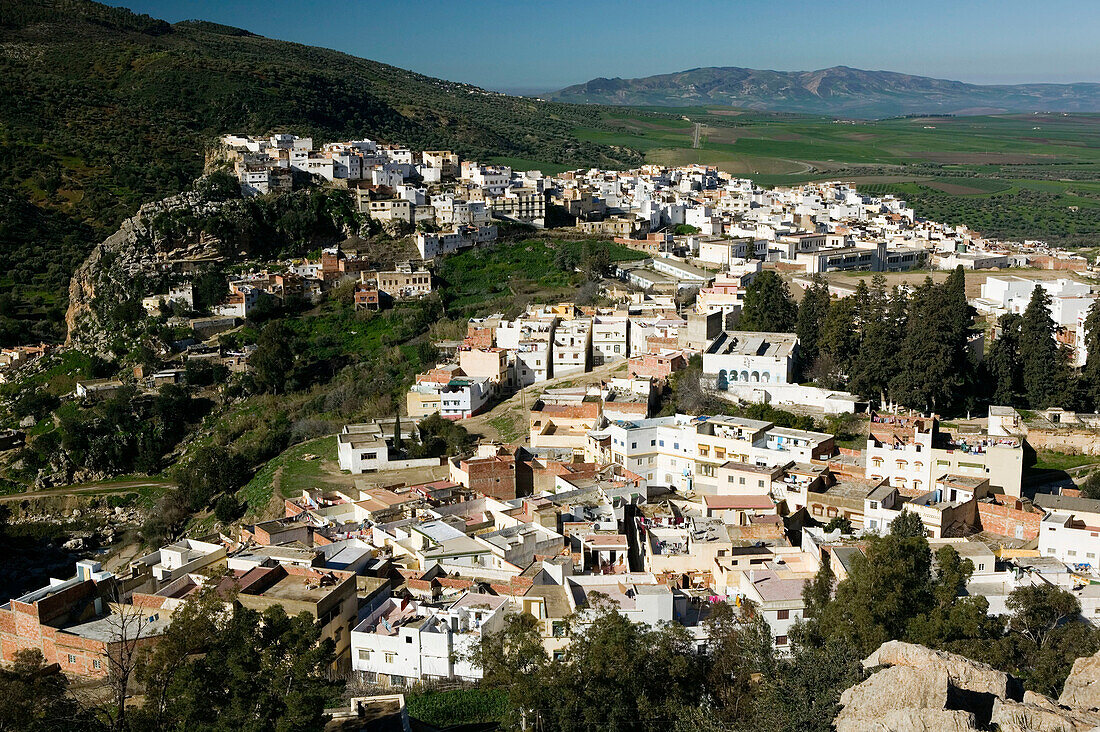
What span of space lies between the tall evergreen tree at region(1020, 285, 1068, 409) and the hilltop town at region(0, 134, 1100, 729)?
6 cm

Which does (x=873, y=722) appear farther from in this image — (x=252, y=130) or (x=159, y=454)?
(x=252, y=130)

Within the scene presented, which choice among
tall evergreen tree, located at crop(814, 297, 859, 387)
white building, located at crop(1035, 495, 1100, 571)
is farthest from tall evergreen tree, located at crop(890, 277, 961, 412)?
white building, located at crop(1035, 495, 1100, 571)

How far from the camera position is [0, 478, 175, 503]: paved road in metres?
28.9

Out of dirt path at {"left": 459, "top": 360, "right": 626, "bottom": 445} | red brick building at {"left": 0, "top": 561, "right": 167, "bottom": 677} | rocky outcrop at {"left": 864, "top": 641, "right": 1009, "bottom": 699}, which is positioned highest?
rocky outcrop at {"left": 864, "top": 641, "right": 1009, "bottom": 699}

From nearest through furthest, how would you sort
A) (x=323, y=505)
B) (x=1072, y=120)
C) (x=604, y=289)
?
(x=323, y=505), (x=604, y=289), (x=1072, y=120)

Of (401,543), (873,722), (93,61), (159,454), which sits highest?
(93,61)

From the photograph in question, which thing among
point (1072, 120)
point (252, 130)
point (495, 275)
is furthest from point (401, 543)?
point (1072, 120)

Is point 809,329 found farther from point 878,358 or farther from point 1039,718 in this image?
point 1039,718

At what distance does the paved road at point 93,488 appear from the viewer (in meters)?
28.9

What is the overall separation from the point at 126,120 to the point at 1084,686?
176 ft

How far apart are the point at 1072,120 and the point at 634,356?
157375mm

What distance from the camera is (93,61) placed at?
61.4 m

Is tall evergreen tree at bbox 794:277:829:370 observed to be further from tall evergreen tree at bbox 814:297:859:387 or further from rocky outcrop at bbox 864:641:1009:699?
rocky outcrop at bbox 864:641:1009:699

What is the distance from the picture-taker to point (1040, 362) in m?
22.2
